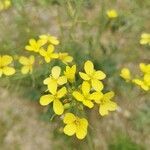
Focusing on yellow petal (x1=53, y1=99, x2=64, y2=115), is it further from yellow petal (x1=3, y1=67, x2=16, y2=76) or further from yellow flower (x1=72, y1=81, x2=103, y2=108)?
yellow petal (x1=3, y1=67, x2=16, y2=76)

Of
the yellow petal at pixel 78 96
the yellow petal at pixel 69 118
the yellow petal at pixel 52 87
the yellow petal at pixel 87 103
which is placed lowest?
the yellow petal at pixel 69 118

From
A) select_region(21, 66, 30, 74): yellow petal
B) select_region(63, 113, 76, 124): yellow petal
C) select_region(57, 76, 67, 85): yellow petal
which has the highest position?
select_region(57, 76, 67, 85): yellow petal

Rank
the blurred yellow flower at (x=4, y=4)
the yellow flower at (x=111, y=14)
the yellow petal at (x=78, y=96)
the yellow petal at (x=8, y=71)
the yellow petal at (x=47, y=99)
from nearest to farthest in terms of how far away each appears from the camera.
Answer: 1. the yellow petal at (x=78, y=96)
2. the yellow petal at (x=47, y=99)
3. the yellow petal at (x=8, y=71)
4. the yellow flower at (x=111, y=14)
5. the blurred yellow flower at (x=4, y=4)

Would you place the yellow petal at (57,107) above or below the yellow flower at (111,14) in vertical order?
above

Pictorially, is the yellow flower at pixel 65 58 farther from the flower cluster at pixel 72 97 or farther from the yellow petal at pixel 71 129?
the yellow petal at pixel 71 129

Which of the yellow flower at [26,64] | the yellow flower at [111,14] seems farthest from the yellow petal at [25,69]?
the yellow flower at [111,14]

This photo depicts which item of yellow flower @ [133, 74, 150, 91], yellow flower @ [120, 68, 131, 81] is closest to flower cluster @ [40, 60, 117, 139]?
yellow flower @ [133, 74, 150, 91]
